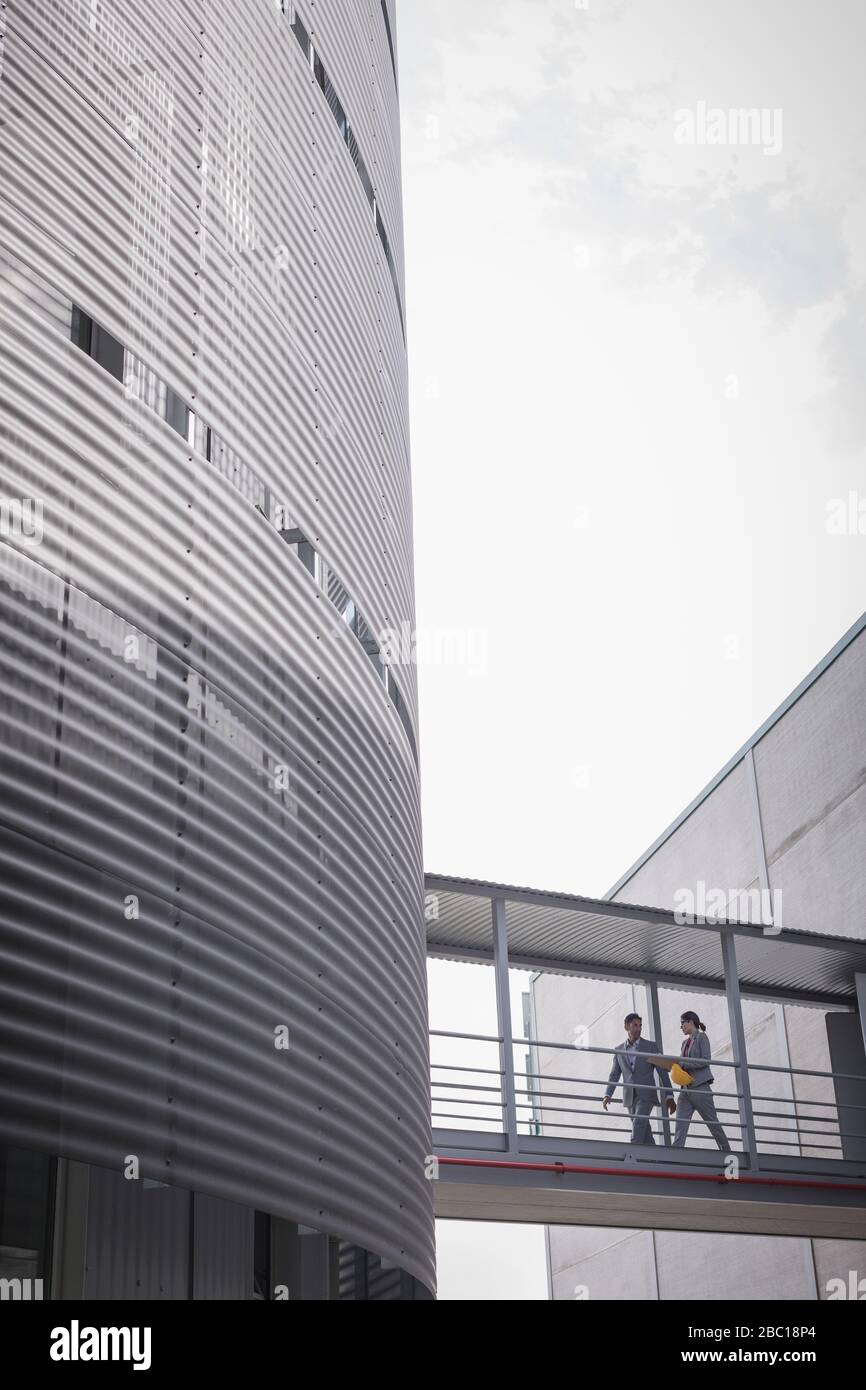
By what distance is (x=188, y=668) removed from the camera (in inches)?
197

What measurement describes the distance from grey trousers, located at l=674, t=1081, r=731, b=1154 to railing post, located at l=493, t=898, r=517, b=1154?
153cm

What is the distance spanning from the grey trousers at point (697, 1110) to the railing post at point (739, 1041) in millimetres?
282

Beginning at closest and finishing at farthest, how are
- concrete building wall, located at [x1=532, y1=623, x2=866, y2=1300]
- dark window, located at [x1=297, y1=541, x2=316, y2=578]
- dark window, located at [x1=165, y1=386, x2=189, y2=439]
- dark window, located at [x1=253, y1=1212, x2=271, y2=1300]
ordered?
dark window, located at [x1=253, y1=1212, x2=271, y2=1300] < dark window, located at [x1=165, y1=386, x2=189, y2=439] < dark window, located at [x1=297, y1=541, x2=316, y2=578] < concrete building wall, located at [x1=532, y1=623, x2=866, y2=1300]

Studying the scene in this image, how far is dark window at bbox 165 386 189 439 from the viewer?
5281mm

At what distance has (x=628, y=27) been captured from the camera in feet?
97.8

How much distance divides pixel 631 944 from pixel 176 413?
10464 mm

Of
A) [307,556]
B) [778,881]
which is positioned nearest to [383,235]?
[307,556]

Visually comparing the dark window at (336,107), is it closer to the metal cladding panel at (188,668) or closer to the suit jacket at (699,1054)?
the metal cladding panel at (188,668)

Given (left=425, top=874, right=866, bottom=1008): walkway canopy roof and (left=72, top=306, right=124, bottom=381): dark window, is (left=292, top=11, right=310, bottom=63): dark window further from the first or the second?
(left=425, top=874, right=866, bottom=1008): walkway canopy roof

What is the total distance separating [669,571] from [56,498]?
22.3 meters

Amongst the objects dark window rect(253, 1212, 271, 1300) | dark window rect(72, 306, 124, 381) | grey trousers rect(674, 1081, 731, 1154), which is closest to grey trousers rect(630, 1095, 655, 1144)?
grey trousers rect(674, 1081, 731, 1154)
